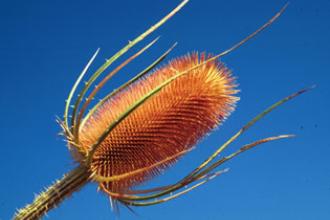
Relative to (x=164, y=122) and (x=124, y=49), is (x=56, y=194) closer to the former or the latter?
(x=164, y=122)

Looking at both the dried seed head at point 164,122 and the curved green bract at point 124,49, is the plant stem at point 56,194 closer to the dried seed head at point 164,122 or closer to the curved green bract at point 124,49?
the dried seed head at point 164,122

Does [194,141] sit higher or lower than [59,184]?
lower

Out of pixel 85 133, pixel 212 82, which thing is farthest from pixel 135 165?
pixel 212 82

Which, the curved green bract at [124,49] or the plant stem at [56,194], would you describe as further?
the plant stem at [56,194]

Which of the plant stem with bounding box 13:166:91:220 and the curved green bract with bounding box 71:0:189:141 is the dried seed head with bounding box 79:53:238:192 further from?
the curved green bract with bounding box 71:0:189:141

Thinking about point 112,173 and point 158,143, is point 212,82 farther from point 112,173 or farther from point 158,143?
point 112,173
